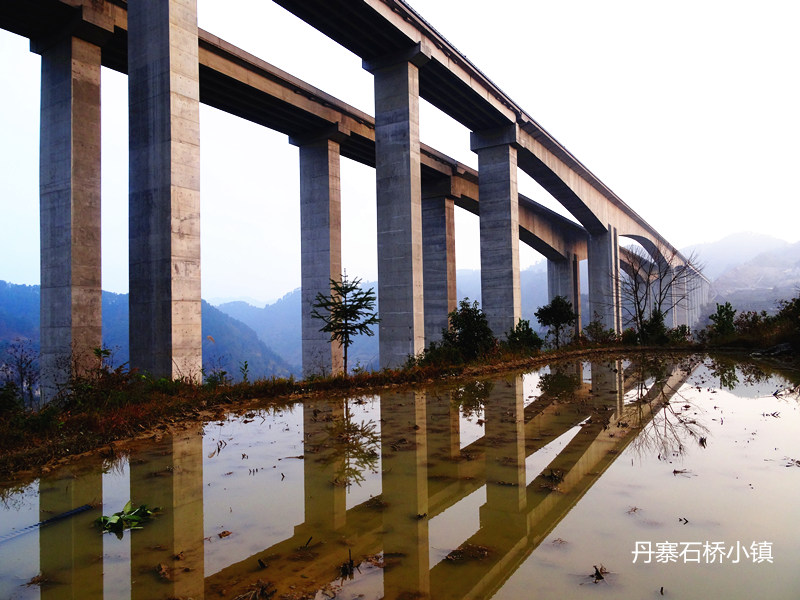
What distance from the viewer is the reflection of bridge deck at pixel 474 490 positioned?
3.12m

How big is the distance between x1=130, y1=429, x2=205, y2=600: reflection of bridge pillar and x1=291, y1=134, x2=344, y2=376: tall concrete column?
20568 mm

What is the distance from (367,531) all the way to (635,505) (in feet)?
6.86

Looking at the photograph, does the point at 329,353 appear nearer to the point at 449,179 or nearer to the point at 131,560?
the point at 449,179

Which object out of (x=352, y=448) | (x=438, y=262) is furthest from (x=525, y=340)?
(x=352, y=448)

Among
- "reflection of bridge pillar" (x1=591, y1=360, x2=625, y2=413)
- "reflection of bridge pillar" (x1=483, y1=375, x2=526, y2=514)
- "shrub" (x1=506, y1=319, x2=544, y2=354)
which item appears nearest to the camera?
"reflection of bridge pillar" (x1=483, y1=375, x2=526, y2=514)

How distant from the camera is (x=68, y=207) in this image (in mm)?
16609

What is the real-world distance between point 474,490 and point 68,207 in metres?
17.0

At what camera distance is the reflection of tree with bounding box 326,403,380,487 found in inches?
200

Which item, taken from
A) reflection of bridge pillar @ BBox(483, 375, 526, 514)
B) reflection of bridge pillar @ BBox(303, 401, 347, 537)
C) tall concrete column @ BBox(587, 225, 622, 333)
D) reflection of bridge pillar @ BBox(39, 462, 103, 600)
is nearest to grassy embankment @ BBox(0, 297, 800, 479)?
reflection of bridge pillar @ BBox(39, 462, 103, 600)

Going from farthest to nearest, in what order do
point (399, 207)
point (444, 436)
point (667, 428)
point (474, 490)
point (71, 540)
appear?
point (399, 207), point (667, 428), point (444, 436), point (474, 490), point (71, 540)

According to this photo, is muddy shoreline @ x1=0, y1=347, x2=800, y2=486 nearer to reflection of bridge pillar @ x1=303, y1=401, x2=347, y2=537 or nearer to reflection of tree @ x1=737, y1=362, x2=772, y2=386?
reflection of tree @ x1=737, y1=362, x2=772, y2=386

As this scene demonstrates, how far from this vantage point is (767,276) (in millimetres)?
194750

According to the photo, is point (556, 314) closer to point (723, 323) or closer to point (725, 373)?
point (723, 323)

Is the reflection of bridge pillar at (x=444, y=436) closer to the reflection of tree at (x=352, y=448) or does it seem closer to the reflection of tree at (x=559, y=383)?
the reflection of tree at (x=352, y=448)
